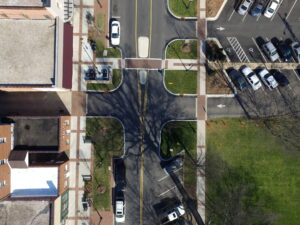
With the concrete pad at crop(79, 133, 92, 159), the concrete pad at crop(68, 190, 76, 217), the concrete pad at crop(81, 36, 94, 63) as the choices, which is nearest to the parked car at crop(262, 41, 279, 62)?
the concrete pad at crop(81, 36, 94, 63)

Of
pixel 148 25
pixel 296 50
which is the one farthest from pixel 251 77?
pixel 148 25

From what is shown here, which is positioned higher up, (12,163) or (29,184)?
(12,163)

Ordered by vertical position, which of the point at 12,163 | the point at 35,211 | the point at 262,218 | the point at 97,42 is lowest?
the point at 262,218

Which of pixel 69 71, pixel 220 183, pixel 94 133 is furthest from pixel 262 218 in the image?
pixel 69 71

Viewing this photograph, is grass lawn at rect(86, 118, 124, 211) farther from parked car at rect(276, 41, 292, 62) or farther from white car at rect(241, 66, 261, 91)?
parked car at rect(276, 41, 292, 62)

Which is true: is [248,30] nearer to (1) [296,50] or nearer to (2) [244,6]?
(2) [244,6]

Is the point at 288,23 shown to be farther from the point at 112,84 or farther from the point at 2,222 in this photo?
the point at 2,222
